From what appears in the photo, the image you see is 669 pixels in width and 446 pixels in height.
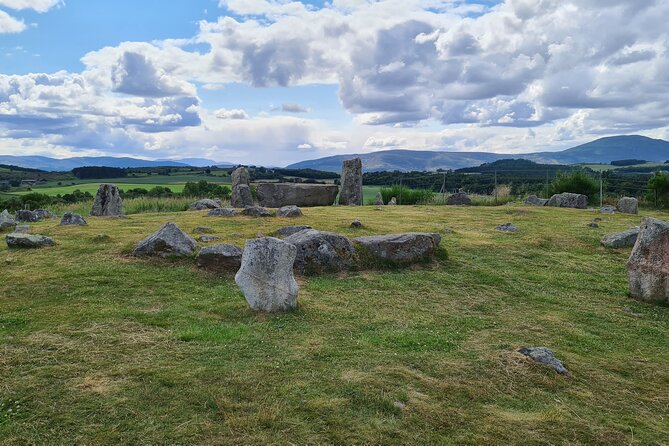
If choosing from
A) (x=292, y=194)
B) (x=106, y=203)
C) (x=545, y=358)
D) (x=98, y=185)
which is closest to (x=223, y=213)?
(x=106, y=203)

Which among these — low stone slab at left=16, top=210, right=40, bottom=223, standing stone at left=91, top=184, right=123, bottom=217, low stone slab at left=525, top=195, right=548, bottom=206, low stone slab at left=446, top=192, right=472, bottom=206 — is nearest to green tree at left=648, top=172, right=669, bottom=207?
low stone slab at left=525, top=195, right=548, bottom=206

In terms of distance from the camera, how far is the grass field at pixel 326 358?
582cm

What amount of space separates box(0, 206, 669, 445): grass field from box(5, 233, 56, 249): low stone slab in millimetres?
904

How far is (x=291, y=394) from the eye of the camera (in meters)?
6.49

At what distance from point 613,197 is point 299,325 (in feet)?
129

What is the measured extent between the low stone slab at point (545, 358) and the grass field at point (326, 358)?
176 mm

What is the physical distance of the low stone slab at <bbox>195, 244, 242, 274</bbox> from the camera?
13227 millimetres

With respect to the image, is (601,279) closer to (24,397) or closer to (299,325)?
(299,325)

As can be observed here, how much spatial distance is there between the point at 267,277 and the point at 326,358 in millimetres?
2783

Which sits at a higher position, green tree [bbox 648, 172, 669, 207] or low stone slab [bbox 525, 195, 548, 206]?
green tree [bbox 648, 172, 669, 207]

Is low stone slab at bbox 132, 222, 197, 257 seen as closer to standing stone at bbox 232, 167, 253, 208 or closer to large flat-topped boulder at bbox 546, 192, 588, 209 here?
standing stone at bbox 232, 167, 253, 208

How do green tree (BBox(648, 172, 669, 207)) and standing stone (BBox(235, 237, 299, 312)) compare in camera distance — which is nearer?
standing stone (BBox(235, 237, 299, 312))

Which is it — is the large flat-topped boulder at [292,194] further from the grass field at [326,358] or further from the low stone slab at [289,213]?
the grass field at [326,358]

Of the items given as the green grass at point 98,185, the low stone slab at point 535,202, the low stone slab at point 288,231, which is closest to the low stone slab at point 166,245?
the low stone slab at point 288,231
